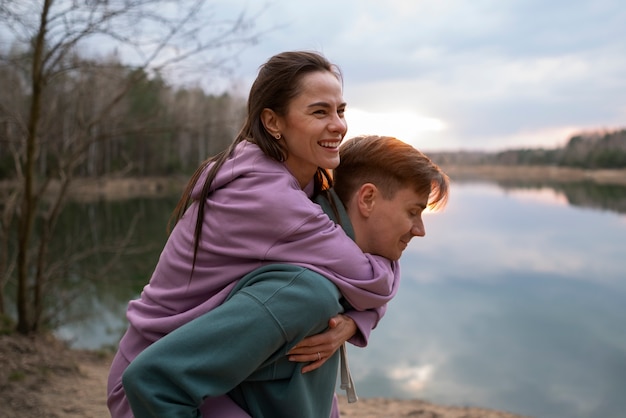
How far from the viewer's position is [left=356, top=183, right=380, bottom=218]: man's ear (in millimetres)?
1534

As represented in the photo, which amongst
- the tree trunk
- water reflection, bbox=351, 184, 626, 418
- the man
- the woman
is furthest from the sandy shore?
the man

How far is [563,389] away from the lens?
8906 mm

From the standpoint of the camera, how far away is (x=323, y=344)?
1.33 metres

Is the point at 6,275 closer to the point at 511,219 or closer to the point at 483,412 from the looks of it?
the point at 483,412

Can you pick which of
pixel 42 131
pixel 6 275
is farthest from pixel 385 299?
pixel 6 275

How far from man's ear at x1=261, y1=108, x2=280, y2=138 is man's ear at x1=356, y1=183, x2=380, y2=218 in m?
0.29

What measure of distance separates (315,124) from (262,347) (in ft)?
1.83

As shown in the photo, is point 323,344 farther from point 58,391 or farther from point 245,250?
point 58,391

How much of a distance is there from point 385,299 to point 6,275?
19.7ft

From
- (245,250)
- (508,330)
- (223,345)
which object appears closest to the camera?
(223,345)

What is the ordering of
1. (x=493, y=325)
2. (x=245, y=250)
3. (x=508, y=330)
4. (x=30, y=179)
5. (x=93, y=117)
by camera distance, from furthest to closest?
(x=493, y=325)
(x=508, y=330)
(x=93, y=117)
(x=30, y=179)
(x=245, y=250)

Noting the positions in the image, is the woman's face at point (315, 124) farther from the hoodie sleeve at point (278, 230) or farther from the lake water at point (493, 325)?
the lake water at point (493, 325)

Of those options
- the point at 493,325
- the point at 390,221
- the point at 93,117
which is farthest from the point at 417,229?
the point at 493,325

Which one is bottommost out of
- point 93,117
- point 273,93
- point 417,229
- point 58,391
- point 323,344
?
point 58,391
